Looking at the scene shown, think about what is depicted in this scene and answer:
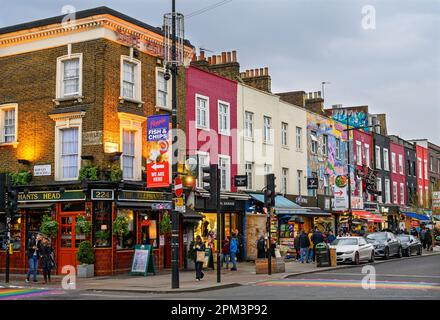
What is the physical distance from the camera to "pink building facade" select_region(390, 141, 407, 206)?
56.1m

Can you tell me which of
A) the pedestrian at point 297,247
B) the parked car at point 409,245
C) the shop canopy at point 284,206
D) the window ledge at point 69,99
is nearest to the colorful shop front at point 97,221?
the window ledge at point 69,99

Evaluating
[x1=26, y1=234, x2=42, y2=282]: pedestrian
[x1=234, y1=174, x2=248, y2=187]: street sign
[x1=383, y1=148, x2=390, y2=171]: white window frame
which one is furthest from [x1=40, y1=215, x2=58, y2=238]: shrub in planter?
[x1=383, y1=148, x2=390, y2=171]: white window frame

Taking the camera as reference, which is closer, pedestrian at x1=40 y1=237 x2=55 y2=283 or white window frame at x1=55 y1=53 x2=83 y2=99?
pedestrian at x1=40 y1=237 x2=55 y2=283

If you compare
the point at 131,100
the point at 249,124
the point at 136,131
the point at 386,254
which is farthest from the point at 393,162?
the point at 131,100

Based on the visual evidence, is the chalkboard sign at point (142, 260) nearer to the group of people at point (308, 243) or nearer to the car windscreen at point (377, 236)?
the group of people at point (308, 243)

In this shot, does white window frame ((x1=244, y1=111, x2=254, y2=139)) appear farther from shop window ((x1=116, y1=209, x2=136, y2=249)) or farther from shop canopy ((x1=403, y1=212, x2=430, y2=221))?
shop canopy ((x1=403, y1=212, x2=430, y2=221))

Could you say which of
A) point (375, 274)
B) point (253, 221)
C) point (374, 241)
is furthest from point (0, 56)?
point (374, 241)

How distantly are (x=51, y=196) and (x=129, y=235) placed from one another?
3.63m

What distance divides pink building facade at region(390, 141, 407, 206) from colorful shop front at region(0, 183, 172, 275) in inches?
1320

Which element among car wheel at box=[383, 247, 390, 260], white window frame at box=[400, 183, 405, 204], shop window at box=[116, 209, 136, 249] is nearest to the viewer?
shop window at box=[116, 209, 136, 249]

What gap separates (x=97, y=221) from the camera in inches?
976

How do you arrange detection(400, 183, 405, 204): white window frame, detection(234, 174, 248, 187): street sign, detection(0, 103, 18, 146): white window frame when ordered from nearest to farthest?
detection(0, 103, 18, 146): white window frame, detection(234, 174, 248, 187): street sign, detection(400, 183, 405, 204): white window frame

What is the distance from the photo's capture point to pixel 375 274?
2339 centimetres

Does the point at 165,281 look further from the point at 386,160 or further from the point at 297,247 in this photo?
the point at 386,160
